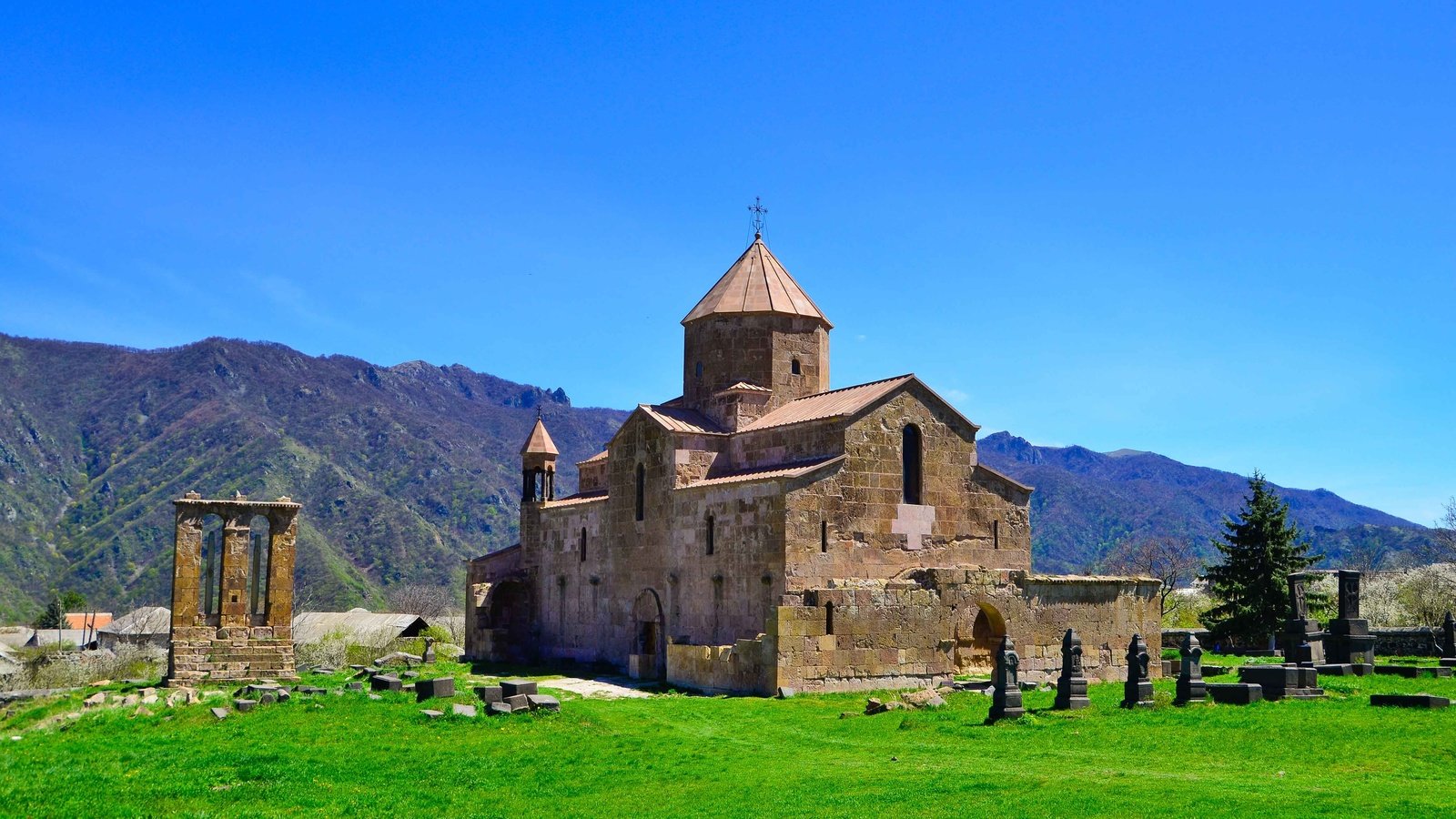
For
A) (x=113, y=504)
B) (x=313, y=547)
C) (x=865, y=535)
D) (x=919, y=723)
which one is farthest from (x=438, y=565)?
(x=919, y=723)

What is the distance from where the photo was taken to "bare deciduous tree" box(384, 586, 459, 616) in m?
71.5

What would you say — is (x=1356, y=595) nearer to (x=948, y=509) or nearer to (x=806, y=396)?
(x=948, y=509)

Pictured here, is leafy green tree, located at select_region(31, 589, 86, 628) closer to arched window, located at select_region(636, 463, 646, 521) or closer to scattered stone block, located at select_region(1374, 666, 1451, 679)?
arched window, located at select_region(636, 463, 646, 521)

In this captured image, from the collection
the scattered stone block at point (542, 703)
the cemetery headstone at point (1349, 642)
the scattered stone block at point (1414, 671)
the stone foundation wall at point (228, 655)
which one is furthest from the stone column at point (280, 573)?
the scattered stone block at point (1414, 671)

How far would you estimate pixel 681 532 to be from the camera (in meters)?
30.4

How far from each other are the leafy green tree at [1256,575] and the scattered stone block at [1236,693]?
67.3 feet

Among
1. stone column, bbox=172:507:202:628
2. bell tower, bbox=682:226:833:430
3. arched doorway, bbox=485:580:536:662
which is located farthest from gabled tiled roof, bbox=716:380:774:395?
stone column, bbox=172:507:202:628

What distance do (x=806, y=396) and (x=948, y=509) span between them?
18.4 feet

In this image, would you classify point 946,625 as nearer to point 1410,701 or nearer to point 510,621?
point 1410,701

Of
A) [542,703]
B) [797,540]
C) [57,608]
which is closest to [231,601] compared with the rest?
[542,703]

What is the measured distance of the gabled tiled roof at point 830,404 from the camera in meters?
28.5

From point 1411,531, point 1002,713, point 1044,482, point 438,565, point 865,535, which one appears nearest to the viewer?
point 1002,713

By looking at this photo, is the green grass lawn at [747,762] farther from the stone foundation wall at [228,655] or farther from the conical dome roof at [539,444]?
the conical dome roof at [539,444]

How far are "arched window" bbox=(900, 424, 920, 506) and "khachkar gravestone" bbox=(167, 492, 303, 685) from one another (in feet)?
48.4
